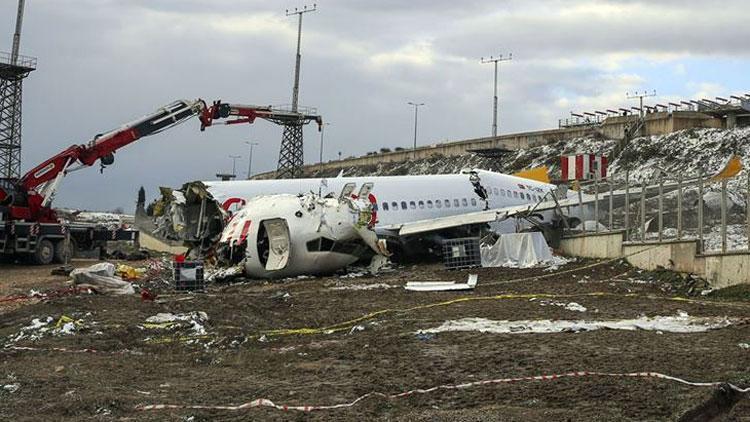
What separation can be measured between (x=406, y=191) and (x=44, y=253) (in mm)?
13005

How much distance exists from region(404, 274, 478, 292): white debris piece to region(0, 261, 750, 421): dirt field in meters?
0.94

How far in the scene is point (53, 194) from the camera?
98.7 feet

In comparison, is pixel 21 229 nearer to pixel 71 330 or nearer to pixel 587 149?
pixel 71 330

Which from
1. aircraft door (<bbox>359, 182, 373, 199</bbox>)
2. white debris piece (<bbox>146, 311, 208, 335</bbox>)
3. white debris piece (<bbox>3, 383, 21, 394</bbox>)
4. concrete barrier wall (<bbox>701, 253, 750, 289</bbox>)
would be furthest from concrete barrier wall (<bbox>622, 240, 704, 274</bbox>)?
white debris piece (<bbox>3, 383, 21, 394</bbox>)

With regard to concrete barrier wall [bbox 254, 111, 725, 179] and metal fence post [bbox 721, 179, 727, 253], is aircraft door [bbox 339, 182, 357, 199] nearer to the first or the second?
metal fence post [bbox 721, 179, 727, 253]

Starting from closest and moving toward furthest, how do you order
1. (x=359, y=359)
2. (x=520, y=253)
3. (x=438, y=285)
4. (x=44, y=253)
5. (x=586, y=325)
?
(x=359, y=359)
(x=586, y=325)
(x=438, y=285)
(x=520, y=253)
(x=44, y=253)

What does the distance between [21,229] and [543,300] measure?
19.8 metres

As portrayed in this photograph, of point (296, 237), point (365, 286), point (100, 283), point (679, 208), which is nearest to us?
point (679, 208)

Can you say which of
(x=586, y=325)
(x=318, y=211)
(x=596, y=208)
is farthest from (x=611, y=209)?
(x=586, y=325)

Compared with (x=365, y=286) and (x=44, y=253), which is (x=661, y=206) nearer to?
(x=365, y=286)

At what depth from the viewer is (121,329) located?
40.1 ft

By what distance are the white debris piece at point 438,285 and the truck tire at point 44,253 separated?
15381 millimetres

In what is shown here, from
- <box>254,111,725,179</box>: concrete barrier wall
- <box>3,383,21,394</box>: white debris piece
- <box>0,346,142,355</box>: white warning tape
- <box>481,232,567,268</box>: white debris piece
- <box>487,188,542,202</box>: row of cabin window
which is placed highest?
<box>254,111,725,179</box>: concrete barrier wall

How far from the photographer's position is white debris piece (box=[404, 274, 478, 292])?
1766 centimetres
